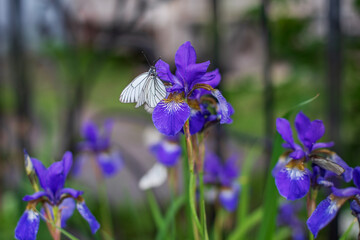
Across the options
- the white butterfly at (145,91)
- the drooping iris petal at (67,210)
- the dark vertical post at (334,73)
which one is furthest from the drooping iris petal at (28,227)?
the dark vertical post at (334,73)

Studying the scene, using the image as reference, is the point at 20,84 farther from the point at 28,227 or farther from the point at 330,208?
the point at 330,208

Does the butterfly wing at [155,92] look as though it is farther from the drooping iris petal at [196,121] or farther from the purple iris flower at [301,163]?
the purple iris flower at [301,163]

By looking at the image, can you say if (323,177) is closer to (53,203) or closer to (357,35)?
(53,203)

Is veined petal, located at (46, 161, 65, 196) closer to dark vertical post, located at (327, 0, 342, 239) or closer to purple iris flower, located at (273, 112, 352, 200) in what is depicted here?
purple iris flower, located at (273, 112, 352, 200)

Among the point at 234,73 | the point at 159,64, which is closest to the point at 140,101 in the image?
the point at 159,64

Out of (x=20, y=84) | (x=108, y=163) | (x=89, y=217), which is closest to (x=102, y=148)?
(x=108, y=163)

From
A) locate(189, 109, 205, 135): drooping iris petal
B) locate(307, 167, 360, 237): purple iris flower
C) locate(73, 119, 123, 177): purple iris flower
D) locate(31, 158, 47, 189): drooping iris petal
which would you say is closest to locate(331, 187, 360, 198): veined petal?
locate(307, 167, 360, 237): purple iris flower
